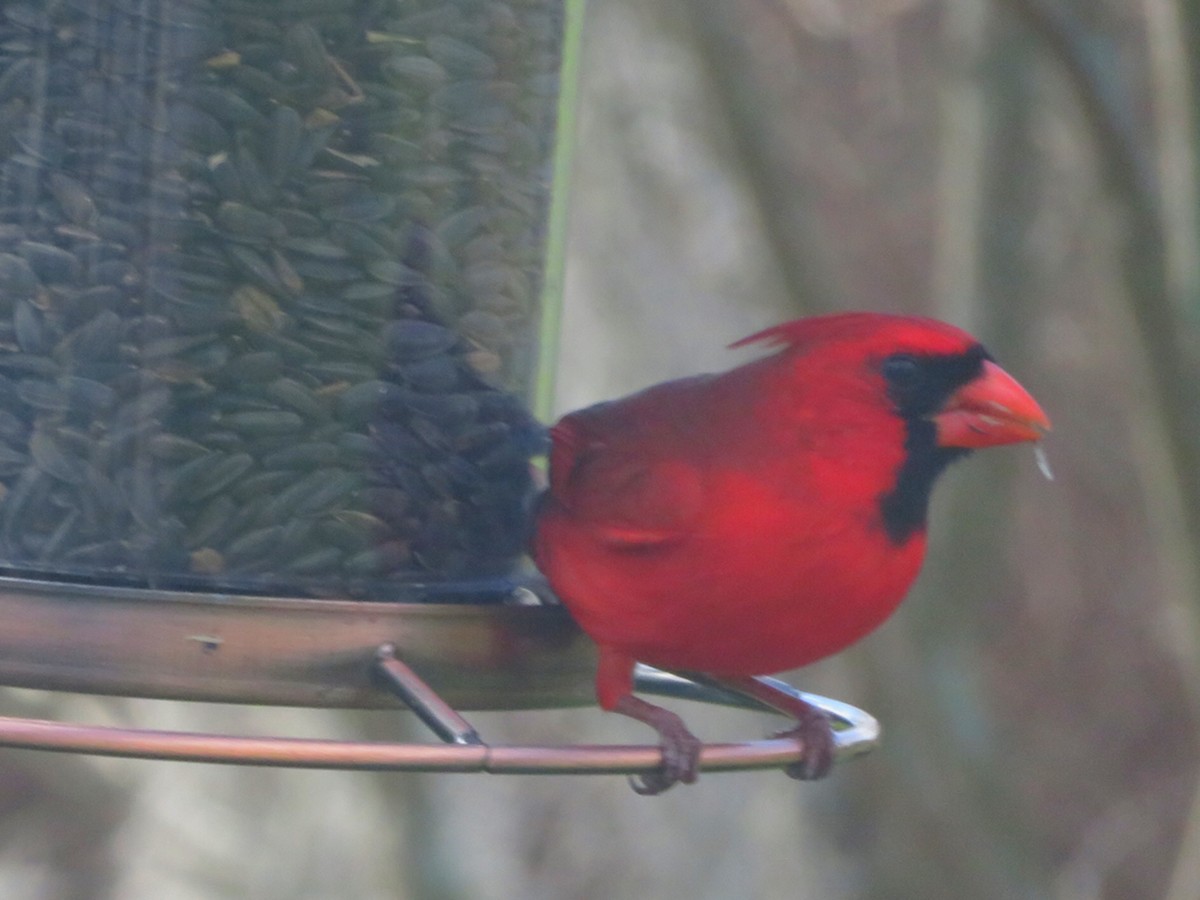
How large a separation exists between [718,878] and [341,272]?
480 centimetres

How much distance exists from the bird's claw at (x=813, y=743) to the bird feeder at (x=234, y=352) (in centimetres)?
5

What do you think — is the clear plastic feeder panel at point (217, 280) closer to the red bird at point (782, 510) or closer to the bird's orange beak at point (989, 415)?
the red bird at point (782, 510)

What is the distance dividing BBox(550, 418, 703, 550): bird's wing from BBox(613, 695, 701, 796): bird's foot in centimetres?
24

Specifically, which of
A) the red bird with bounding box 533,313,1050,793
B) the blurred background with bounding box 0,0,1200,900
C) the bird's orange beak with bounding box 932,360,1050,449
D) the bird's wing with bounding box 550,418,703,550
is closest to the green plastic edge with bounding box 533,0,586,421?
the bird's wing with bounding box 550,418,703,550

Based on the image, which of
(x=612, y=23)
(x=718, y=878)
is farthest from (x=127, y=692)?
(x=718, y=878)

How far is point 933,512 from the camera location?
179 inches

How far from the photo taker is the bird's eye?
7.91ft

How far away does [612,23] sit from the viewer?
5.61 meters

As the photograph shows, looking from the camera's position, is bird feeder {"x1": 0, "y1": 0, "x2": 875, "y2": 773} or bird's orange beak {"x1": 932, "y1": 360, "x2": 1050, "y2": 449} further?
bird's orange beak {"x1": 932, "y1": 360, "x2": 1050, "y2": 449}

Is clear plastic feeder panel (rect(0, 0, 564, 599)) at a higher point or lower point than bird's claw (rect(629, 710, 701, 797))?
higher

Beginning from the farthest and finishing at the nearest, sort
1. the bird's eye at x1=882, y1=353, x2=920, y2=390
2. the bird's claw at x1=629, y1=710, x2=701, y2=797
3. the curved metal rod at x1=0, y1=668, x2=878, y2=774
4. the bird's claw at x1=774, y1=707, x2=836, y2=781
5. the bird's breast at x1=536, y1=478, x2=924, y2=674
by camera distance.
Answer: the bird's eye at x1=882, y1=353, x2=920, y2=390 → the bird's breast at x1=536, y1=478, x2=924, y2=674 → the bird's claw at x1=774, y1=707, x2=836, y2=781 → the bird's claw at x1=629, y1=710, x2=701, y2=797 → the curved metal rod at x1=0, y1=668, x2=878, y2=774

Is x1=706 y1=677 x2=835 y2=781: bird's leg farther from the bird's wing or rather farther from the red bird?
the bird's wing

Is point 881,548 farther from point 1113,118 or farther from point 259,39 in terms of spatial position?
point 1113,118

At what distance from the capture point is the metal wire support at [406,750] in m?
1.61
